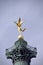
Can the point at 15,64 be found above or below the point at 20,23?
below

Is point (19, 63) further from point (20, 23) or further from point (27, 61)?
point (20, 23)

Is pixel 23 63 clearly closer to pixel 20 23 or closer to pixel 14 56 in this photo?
pixel 14 56

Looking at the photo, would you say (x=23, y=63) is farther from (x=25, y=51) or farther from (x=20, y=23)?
(x=20, y=23)

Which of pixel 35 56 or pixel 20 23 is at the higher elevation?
pixel 20 23

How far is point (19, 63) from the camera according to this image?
60375mm

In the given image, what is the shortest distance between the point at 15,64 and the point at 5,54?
2334 millimetres

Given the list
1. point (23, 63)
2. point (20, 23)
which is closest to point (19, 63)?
point (23, 63)

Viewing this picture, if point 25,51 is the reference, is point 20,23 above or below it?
above

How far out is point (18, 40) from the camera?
61375 mm

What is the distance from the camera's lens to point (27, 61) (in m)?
60.8

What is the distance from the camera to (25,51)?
2383 inches

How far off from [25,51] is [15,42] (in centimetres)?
192

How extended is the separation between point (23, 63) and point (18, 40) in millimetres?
3092

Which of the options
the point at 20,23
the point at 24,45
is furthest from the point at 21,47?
the point at 20,23
